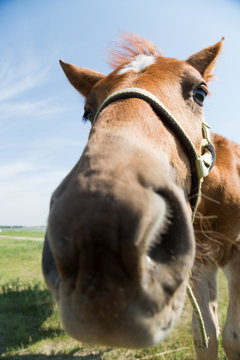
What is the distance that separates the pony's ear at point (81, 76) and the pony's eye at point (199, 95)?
1130 millimetres

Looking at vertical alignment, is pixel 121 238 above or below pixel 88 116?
above

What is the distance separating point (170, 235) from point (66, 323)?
1.72 ft

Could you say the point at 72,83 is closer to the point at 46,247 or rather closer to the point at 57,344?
the point at 46,247

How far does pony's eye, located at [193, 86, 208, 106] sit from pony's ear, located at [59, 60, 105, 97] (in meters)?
1.13

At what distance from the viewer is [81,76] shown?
2.79 m

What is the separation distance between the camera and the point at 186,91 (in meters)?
1.97

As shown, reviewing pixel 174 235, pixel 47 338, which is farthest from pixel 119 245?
pixel 47 338

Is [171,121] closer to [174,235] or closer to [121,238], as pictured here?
[174,235]

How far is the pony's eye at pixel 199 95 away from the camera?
2.06 meters

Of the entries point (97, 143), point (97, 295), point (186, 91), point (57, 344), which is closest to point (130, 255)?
point (97, 295)

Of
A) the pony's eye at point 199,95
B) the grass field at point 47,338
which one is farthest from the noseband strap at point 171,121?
the grass field at point 47,338

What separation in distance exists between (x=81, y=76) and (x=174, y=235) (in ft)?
7.71

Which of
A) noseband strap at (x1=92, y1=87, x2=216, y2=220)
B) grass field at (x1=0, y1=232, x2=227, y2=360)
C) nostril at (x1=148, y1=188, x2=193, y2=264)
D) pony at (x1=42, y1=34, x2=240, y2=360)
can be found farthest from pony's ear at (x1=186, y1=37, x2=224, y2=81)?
grass field at (x1=0, y1=232, x2=227, y2=360)

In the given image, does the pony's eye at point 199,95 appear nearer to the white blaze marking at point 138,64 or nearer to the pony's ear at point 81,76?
the white blaze marking at point 138,64
